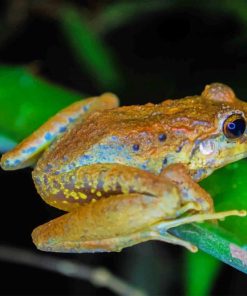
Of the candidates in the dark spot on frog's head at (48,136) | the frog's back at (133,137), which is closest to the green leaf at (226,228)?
the frog's back at (133,137)

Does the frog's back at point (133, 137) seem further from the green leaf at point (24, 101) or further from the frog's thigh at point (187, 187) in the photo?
the green leaf at point (24, 101)

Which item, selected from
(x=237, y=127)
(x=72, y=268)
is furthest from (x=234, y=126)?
(x=72, y=268)

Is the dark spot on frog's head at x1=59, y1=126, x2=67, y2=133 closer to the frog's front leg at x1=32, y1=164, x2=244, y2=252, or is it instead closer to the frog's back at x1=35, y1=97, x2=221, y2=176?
the frog's back at x1=35, y1=97, x2=221, y2=176

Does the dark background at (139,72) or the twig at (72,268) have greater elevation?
the dark background at (139,72)

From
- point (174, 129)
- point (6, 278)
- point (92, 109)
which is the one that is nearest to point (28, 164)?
point (92, 109)

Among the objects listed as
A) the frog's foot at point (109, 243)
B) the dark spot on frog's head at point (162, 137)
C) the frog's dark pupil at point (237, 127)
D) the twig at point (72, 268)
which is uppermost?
the frog's dark pupil at point (237, 127)

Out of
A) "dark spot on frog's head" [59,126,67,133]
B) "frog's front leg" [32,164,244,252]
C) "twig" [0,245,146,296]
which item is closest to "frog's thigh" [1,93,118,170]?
"dark spot on frog's head" [59,126,67,133]

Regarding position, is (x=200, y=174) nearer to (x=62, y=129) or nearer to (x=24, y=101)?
(x=62, y=129)
